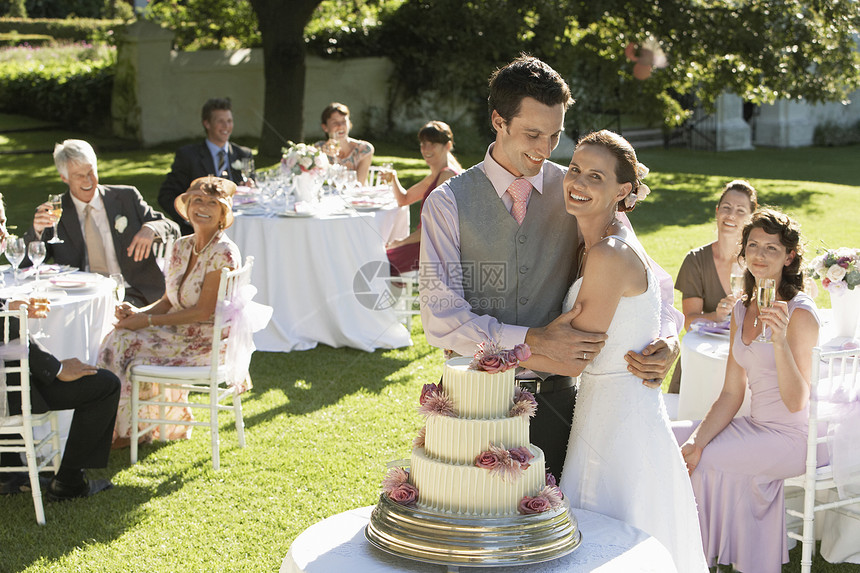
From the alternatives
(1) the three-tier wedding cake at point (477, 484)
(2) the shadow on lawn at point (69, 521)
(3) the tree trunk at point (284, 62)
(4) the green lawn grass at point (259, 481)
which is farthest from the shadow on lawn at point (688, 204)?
(1) the three-tier wedding cake at point (477, 484)

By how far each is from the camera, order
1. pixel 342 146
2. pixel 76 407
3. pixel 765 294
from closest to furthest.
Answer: pixel 765 294
pixel 76 407
pixel 342 146

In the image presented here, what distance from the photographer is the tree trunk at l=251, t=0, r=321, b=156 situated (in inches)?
618

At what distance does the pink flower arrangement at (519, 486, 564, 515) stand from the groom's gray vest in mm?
640

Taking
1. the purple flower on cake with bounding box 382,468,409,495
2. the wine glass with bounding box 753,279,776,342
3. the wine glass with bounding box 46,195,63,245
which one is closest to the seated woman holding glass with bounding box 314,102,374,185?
the wine glass with bounding box 46,195,63,245

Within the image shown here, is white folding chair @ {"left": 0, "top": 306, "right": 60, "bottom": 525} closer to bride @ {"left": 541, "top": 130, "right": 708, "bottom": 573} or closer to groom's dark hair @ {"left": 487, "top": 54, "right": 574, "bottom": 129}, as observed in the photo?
groom's dark hair @ {"left": 487, "top": 54, "right": 574, "bottom": 129}

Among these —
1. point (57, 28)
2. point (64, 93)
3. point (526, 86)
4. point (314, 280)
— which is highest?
point (57, 28)

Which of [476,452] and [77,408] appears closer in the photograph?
[476,452]

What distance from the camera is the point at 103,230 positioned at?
6500 millimetres

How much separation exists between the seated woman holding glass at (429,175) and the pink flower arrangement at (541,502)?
205 inches

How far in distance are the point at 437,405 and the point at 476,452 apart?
0.54 feet

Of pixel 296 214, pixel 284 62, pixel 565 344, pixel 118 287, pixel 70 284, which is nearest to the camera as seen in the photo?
pixel 565 344

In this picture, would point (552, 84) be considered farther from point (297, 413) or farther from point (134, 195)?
point (134, 195)

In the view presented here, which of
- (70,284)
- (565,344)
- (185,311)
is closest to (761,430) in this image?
(565,344)

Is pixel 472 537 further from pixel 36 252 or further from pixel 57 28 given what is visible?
pixel 57 28
